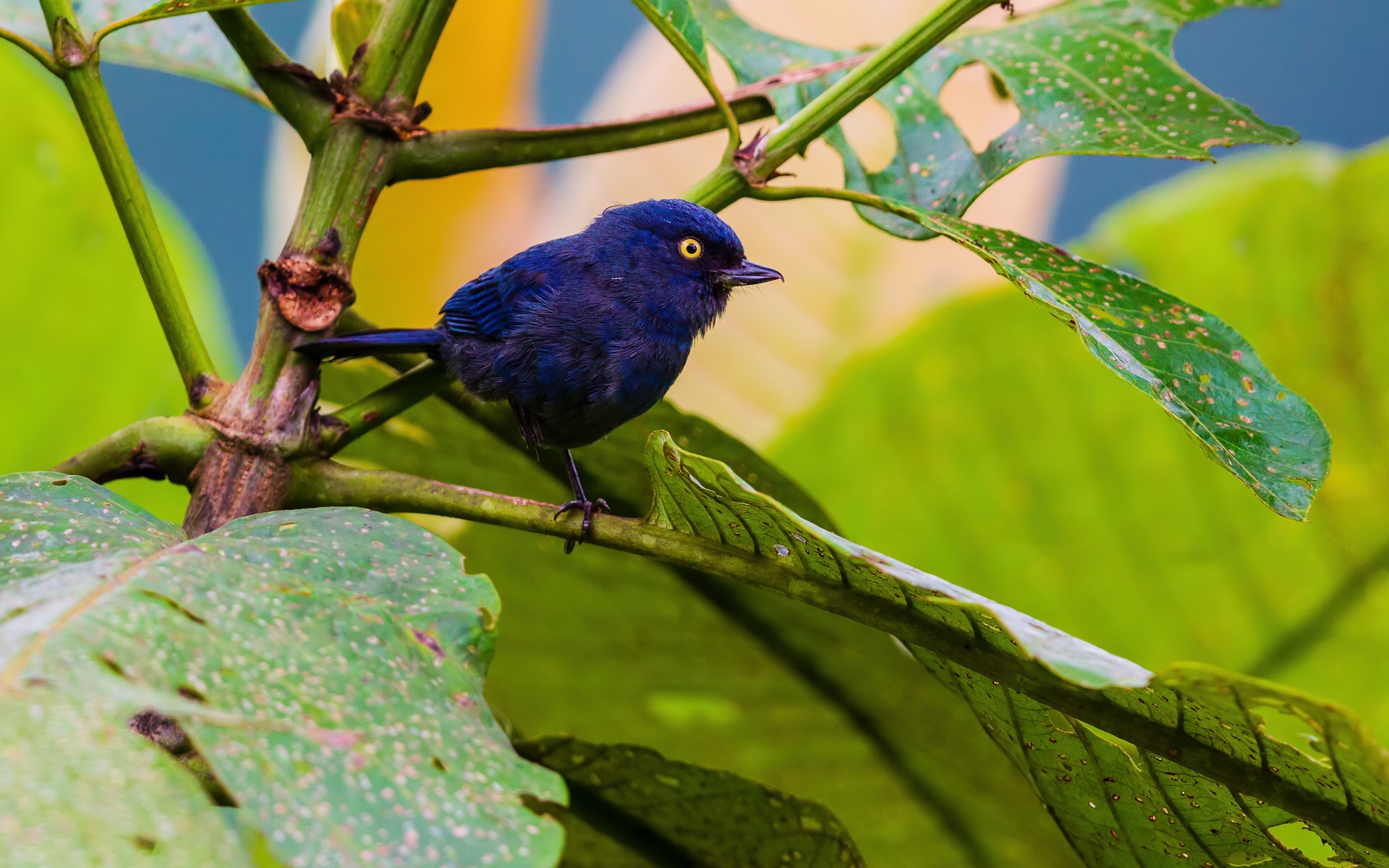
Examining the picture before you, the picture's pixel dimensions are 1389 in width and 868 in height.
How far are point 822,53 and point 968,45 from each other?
7.1 inches

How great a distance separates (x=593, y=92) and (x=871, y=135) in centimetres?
150

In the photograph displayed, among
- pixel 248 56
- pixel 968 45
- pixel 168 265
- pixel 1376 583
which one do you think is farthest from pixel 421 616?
pixel 1376 583

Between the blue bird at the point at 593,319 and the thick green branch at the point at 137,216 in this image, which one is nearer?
the thick green branch at the point at 137,216

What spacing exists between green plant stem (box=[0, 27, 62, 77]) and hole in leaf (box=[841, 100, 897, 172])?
1317 mm

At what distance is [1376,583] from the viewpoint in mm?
1305

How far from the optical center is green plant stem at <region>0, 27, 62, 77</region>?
778 millimetres

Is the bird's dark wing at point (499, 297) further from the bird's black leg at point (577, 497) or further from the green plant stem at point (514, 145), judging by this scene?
the green plant stem at point (514, 145)

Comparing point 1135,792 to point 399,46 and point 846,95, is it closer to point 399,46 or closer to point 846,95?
point 846,95

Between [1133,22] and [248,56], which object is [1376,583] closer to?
[1133,22]

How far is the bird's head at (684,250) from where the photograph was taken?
4.08 feet

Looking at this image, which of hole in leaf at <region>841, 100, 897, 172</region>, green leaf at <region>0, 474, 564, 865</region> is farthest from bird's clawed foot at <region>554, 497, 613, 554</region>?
hole in leaf at <region>841, 100, 897, 172</region>

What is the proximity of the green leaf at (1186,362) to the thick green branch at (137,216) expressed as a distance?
0.54 meters

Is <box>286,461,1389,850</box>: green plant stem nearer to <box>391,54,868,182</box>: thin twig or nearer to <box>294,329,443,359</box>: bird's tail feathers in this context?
<box>294,329,443,359</box>: bird's tail feathers

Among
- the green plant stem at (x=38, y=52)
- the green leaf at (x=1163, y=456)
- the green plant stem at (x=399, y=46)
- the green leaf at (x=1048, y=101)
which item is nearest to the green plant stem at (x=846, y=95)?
the green leaf at (x=1048, y=101)
